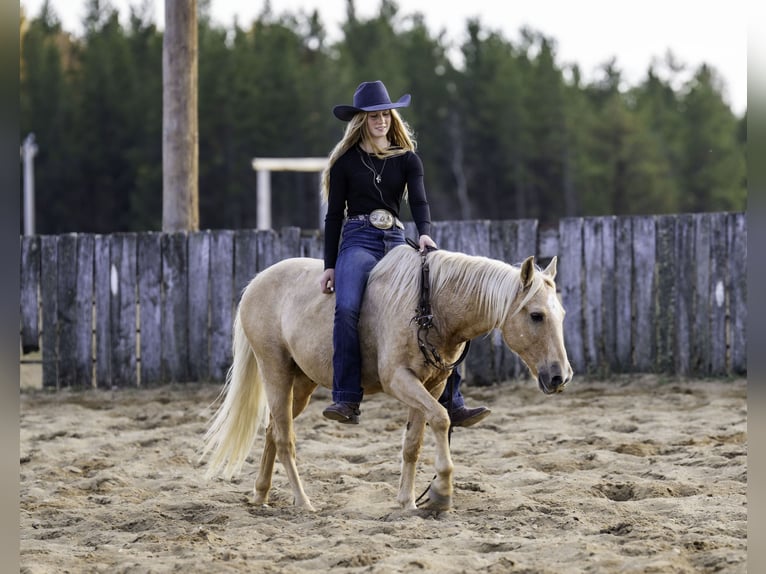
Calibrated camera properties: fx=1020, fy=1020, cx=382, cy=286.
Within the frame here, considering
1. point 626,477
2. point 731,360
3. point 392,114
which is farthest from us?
point 731,360

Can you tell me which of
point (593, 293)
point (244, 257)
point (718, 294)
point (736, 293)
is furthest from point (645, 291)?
point (244, 257)

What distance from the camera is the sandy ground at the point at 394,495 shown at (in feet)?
13.8

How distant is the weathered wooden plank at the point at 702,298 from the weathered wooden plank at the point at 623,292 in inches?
24.9

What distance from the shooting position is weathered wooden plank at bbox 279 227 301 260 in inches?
410

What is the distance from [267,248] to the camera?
34.2ft

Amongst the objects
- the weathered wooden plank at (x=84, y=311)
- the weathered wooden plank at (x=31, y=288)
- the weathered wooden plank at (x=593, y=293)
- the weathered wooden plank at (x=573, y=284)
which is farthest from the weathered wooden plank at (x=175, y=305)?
the weathered wooden plank at (x=593, y=293)

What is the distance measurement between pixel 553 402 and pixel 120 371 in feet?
14.7

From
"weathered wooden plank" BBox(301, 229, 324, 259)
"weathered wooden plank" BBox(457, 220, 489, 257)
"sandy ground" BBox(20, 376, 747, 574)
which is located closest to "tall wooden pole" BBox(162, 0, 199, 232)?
"weathered wooden plank" BBox(301, 229, 324, 259)

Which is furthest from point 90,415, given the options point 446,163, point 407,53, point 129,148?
point 407,53

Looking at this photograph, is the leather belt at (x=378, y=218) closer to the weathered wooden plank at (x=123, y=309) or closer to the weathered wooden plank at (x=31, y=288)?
the weathered wooden plank at (x=123, y=309)

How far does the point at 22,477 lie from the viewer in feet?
21.1

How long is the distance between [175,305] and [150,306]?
260mm

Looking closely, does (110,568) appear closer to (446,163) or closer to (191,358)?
(191,358)

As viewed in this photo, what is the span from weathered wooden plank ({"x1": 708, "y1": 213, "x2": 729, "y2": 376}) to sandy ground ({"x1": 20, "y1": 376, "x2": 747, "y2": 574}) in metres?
0.76
